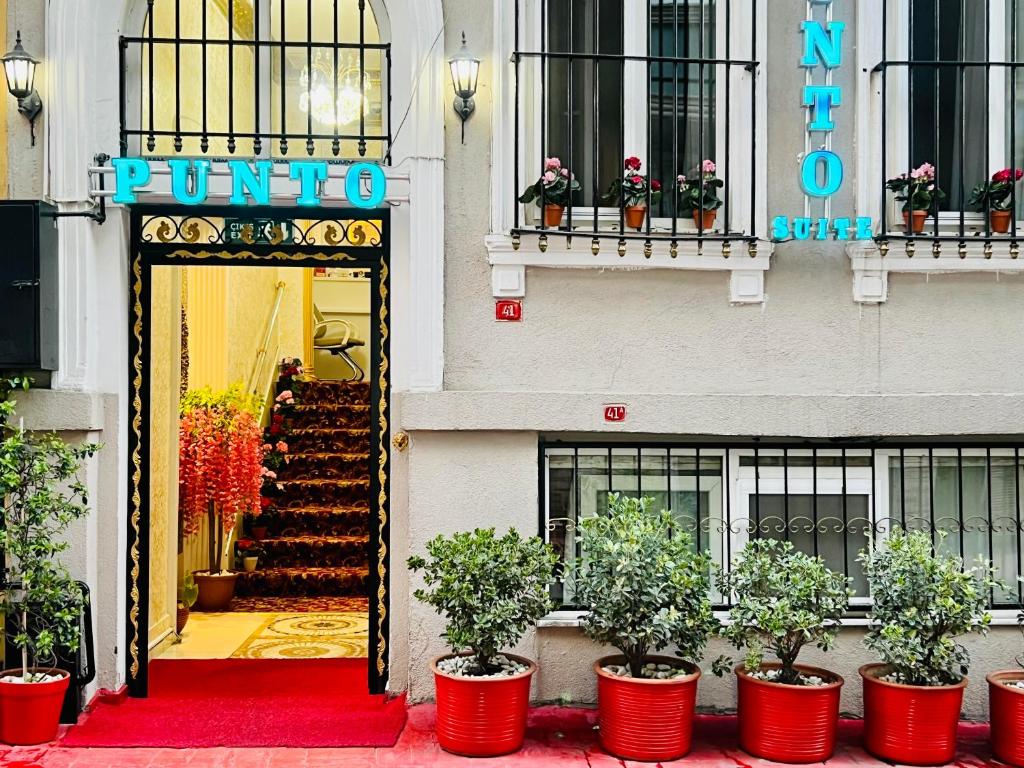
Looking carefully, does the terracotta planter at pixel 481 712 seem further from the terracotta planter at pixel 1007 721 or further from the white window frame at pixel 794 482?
the terracotta planter at pixel 1007 721

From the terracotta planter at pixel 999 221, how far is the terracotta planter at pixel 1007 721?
2973 mm

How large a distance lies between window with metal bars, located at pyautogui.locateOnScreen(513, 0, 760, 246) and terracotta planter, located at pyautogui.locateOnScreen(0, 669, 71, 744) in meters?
4.13

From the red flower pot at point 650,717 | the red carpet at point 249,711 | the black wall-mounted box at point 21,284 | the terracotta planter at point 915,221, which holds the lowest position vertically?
the red carpet at point 249,711

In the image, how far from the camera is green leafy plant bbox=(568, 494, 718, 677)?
658 cm

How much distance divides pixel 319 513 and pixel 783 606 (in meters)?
6.75

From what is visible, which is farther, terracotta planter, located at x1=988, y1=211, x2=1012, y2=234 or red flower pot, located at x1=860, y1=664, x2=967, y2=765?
terracotta planter, located at x1=988, y1=211, x2=1012, y2=234

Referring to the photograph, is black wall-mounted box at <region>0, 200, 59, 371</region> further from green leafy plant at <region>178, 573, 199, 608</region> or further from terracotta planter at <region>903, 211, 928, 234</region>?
terracotta planter at <region>903, 211, 928, 234</region>

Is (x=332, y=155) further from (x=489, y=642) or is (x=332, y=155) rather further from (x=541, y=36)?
(x=489, y=642)

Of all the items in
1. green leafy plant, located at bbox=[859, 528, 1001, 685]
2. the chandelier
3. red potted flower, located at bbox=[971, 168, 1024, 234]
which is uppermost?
the chandelier

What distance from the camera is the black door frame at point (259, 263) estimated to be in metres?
7.80

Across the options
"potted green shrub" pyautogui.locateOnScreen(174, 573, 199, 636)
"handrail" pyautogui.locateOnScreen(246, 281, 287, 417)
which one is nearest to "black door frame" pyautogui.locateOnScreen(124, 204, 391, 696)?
"potted green shrub" pyautogui.locateOnScreen(174, 573, 199, 636)

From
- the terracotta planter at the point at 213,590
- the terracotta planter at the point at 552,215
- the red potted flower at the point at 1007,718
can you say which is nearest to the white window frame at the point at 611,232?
the terracotta planter at the point at 552,215

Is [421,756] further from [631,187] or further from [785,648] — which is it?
[631,187]

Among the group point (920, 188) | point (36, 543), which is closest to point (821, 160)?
point (920, 188)
